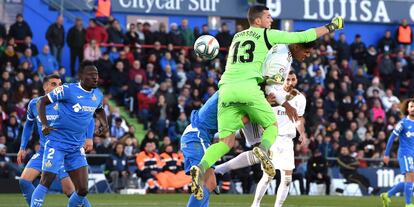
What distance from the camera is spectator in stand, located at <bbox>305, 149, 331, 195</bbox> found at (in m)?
28.7

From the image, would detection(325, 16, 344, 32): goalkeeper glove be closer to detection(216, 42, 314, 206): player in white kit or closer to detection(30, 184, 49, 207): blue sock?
detection(216, 42, 314, 206): player in white kit

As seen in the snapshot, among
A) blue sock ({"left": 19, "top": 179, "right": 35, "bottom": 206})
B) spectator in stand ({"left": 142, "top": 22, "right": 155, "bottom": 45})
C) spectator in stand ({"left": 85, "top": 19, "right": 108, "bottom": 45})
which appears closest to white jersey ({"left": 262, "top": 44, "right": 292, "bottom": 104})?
blue sock ({"left": 19, "top": 179, "right": 35, "bottom": 206})

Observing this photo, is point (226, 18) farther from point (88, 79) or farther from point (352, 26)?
point (88, 79)

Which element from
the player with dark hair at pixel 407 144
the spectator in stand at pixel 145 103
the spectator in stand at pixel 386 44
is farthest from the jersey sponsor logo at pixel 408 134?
the spectator in stand at pixel 386 44

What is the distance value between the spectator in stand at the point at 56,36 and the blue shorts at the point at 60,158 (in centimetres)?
1634

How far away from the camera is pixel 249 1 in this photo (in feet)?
123

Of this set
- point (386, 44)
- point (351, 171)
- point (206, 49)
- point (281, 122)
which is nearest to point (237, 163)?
point (206, 49)

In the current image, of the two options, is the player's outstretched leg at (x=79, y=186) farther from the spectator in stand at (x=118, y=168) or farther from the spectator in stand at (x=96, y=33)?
the spectator in stand at (x=96, y=33)

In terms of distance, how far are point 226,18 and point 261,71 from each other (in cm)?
2493

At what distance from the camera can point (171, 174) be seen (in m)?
26.8

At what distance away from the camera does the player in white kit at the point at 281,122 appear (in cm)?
1352

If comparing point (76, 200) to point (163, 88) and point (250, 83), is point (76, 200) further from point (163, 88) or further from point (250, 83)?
point (163, 88)

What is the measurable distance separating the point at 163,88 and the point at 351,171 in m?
6.05

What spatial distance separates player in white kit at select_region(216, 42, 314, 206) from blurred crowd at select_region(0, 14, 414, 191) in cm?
919
